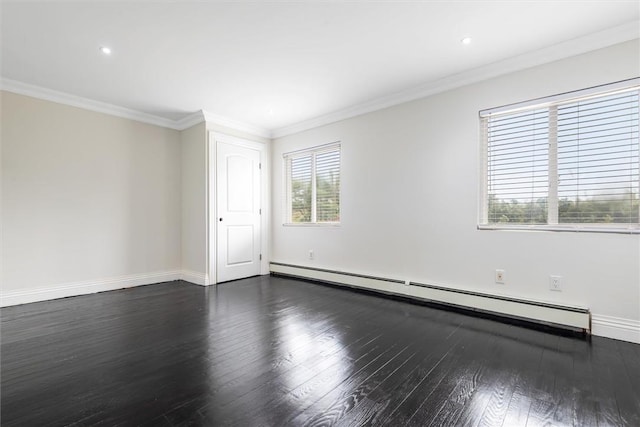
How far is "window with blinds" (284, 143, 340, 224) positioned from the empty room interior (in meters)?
0.05

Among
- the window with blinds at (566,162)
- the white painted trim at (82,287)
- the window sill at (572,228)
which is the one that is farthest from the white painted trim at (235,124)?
the window sill at (572,228)

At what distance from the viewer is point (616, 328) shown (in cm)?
228

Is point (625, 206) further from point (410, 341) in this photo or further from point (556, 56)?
point (410, 341)

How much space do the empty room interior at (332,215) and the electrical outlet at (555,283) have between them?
12 mm

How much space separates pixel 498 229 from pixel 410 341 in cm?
143

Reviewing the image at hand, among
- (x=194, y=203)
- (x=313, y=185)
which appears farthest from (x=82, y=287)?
(x=313, y=185)

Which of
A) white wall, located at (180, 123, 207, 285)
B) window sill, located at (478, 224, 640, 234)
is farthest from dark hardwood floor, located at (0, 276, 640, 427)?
white wall, located at (180, 123, 207, 285)

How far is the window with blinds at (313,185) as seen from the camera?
4262 millimetres

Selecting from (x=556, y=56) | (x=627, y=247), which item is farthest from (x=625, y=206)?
(x=556, y=56)

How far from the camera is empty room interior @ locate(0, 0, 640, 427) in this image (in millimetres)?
1659

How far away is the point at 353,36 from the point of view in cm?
237

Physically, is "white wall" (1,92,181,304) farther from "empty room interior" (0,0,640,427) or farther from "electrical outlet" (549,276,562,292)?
"electrical outlet" (549,276,562,292)

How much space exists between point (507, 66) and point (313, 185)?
107 inches

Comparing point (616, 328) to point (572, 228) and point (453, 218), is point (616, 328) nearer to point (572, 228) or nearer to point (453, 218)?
point (572, 228)
